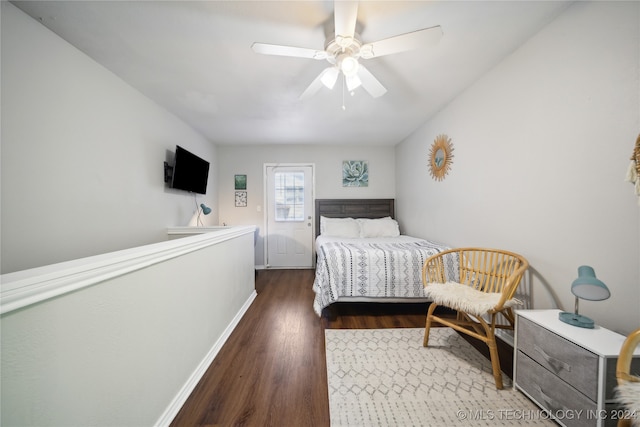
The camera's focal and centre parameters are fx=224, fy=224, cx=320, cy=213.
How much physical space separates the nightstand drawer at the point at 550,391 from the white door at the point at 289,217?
11.1 feet

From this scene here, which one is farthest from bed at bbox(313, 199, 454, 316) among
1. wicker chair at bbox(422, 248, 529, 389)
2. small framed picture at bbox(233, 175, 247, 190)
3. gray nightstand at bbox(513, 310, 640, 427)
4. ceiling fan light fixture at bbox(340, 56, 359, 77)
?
small framed picture at bbox(233, 175, 247, 190)

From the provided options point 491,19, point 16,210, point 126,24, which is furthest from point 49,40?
point 491,19

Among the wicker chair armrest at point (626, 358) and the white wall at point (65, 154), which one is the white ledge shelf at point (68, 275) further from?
the wicker chair armrest at point (626, 358)

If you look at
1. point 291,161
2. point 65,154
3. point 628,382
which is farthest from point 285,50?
point 291,161

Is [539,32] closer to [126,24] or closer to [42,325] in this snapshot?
[126,24]

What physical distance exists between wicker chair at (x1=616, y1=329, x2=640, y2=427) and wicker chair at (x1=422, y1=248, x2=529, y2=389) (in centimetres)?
64

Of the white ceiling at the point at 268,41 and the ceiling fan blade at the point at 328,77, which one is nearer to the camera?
the white ceiling at the point at 268,41

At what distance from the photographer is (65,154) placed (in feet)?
5.20

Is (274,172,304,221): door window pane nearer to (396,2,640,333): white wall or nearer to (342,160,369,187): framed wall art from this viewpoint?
(342,160,369,187): framed wall art

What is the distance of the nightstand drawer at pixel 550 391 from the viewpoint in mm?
1026

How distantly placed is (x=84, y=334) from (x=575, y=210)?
250 cm

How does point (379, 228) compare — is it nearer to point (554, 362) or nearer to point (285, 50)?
point (554, 362)

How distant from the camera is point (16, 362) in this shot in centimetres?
60

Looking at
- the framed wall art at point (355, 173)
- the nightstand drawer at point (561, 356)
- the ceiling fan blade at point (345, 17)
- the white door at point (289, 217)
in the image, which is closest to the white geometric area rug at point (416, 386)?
the nightstand drawer at point (561, 356)
